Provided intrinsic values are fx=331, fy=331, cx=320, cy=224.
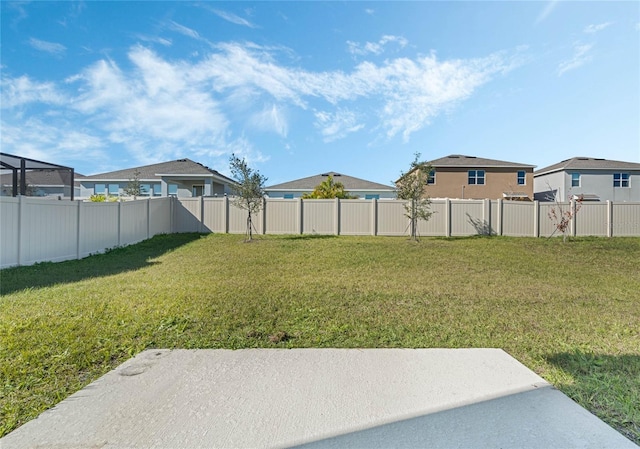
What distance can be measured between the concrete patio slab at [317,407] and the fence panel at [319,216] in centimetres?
1221

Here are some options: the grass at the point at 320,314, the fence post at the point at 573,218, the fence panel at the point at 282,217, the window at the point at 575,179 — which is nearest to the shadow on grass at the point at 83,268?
the grass at the point at 320,314

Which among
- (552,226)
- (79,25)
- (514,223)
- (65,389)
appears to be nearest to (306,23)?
(79,25)

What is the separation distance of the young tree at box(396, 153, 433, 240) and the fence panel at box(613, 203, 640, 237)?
28.9 ft

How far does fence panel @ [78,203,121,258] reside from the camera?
9.77 metres

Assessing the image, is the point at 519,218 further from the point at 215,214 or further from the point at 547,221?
the point at 215,214

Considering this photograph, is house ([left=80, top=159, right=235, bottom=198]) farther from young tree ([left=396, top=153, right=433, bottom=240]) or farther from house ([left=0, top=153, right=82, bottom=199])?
young tree ([left=396, top=153, right=433, bottom=240])

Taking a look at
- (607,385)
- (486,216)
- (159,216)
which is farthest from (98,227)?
(486,216)

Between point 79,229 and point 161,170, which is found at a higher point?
point 161,170

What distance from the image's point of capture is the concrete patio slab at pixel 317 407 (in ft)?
6.37

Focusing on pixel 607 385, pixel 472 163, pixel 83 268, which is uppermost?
pixel 472 163

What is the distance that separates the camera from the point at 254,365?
117 inches

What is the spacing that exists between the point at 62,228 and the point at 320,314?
27.6 ft

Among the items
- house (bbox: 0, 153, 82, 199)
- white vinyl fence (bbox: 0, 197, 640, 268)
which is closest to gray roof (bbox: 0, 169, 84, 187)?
house (bbox: 0, 153, 82, 199)

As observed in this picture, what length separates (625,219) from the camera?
15070 mm
